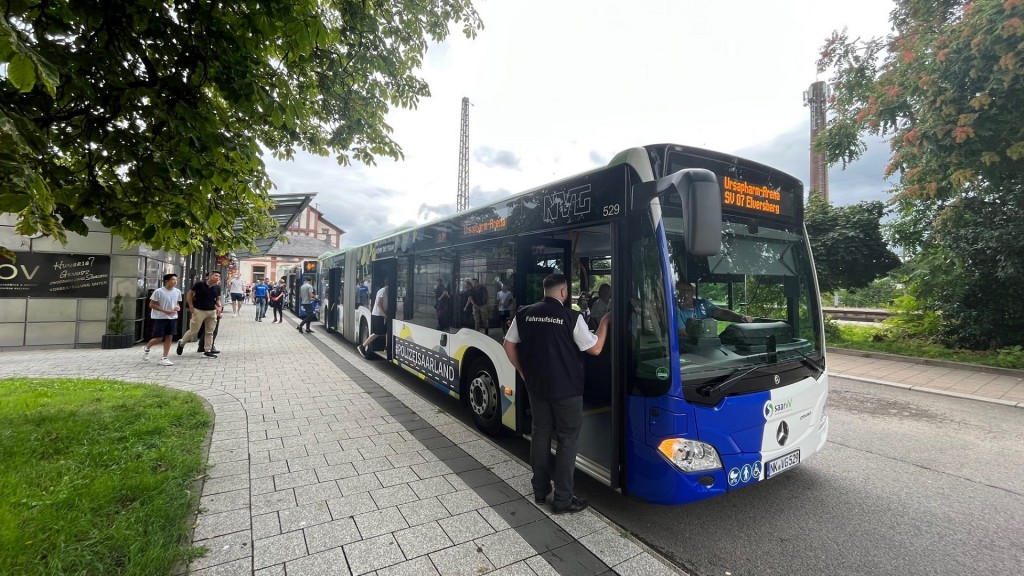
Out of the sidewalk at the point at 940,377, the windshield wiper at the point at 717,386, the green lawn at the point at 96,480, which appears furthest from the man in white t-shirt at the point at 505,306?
the sidewalk at the point at 940,377

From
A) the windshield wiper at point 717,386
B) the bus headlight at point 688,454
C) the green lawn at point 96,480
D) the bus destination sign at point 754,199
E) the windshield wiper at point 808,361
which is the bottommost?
the green lawn at point 96,480

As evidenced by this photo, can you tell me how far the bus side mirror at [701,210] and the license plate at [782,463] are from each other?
5.76ft

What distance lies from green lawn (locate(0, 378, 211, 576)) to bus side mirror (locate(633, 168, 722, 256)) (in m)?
3.58

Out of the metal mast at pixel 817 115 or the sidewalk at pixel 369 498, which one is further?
the metal mast at pixel 817 115

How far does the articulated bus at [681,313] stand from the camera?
2.93 m

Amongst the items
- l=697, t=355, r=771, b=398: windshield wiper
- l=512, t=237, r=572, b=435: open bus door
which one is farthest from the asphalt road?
l=697, t=355, r=771, b=398: windshield wiper

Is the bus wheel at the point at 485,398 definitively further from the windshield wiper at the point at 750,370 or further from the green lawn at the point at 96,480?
the green lawn at the point at 96,480

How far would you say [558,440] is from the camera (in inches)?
133

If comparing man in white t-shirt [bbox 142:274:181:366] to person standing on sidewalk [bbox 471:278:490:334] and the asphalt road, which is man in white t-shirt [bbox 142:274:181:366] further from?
the asphalt road

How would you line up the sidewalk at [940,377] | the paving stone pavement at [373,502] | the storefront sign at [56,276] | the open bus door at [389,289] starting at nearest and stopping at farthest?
the paving stone pavement at [373,502], the sidewalk at [940,377], the open bus door at [389,289], the storefront sign at [56,276]

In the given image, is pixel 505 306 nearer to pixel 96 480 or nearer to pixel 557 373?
pixel 557 373

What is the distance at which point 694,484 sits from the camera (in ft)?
9.53

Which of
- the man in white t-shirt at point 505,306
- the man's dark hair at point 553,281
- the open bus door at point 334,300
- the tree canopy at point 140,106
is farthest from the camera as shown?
the open bus door at point 334,300

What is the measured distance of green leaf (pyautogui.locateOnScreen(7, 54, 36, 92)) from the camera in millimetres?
1772
